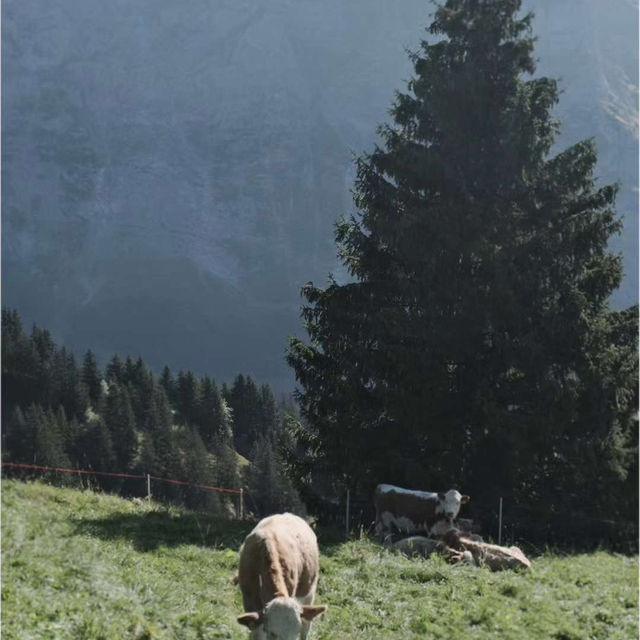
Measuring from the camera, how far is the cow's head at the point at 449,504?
717 inches

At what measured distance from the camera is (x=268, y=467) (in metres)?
28.6

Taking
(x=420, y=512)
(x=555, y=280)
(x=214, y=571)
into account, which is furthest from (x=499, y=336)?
(x=214, y=571)

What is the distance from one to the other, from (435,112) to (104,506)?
1464 cm

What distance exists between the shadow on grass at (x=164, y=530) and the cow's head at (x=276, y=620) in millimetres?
6413

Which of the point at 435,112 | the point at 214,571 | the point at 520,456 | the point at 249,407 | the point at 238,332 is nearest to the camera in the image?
the point at 214,571

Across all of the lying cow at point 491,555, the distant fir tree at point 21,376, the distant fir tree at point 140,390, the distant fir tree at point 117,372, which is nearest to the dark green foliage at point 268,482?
the lying cow at point 491,555

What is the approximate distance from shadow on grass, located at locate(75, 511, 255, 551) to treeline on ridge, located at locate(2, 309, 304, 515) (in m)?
5.06

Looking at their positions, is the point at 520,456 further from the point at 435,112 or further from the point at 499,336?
the point at 435,112

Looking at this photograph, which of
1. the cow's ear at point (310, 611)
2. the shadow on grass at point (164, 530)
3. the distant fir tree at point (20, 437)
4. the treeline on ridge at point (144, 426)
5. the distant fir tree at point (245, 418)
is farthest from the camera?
the distant fir tree at point (20, 437)

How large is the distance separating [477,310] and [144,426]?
957 inches

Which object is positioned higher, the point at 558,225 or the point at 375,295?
the point at 558,225

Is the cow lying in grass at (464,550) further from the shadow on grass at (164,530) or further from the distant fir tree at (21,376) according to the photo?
the distant fir tree at (21,376)

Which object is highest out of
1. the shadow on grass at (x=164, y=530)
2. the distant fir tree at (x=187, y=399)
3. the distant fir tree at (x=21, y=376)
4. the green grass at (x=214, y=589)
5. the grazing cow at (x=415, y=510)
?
Answer: the distant fir tree at (x=21, y=376)

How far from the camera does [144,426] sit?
40.8 m
